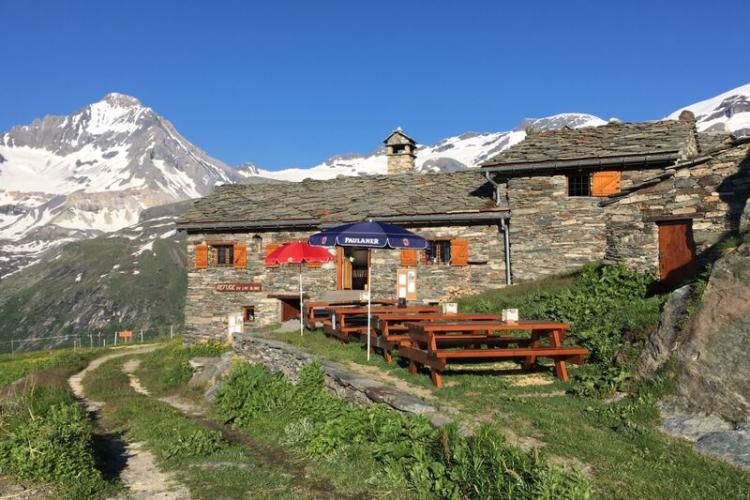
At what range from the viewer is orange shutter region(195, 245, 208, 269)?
22.8 meters

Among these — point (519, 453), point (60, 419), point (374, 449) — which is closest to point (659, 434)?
point (519, 453)

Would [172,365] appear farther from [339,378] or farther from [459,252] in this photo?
[339,378]

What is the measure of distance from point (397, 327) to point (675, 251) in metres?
6.64

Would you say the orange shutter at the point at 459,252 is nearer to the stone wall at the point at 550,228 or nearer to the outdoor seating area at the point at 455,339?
the stone wall at the point at 550,228

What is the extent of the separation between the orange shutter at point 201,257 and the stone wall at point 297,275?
0.66 ft

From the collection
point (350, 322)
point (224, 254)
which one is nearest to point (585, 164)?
point (350, 322)

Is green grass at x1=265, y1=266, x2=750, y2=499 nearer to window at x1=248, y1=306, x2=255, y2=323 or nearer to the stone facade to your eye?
the stone facade

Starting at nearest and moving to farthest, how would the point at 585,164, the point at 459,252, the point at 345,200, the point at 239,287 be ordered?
the point at 585,164 < the point at 459,252 < the point at 239,287 < the point at 345,200

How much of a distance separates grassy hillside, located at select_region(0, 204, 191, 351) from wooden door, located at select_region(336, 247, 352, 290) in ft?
299

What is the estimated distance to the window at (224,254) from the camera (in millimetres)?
22797

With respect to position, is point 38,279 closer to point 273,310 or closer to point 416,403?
point 273,310

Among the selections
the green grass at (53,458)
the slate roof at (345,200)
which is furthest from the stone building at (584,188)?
the green grass at (53,458)

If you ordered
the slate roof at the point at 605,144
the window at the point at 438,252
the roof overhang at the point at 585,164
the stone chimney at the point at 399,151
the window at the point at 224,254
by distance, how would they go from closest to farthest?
1. the roof overhang at the point at 585,164
2. the slate roof at the point at 605,144
3. the window at the point at 438,252
4. the window at the point at 224,254
5. the stone chimney at the point at 399,151

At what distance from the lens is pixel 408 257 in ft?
65.9
